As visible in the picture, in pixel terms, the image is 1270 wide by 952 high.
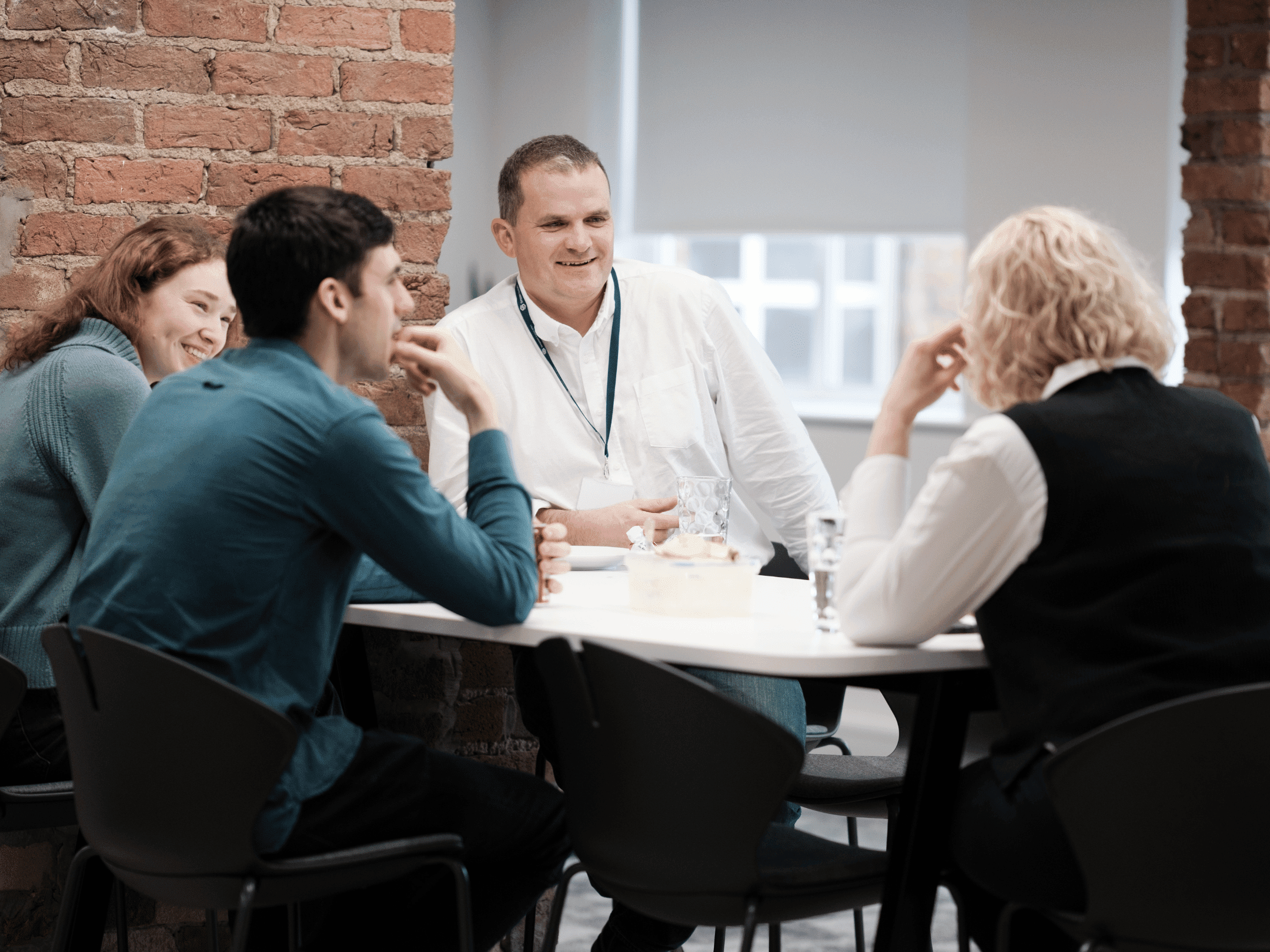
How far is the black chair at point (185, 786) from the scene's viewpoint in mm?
1531

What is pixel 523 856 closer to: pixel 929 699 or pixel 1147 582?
pixel 929 699

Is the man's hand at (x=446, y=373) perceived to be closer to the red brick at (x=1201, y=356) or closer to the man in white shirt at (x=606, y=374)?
the man in white shirt at (x=606, y=374)

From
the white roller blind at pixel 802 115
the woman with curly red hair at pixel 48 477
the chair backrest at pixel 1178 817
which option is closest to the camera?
the chair backrest at pixel 1178 817

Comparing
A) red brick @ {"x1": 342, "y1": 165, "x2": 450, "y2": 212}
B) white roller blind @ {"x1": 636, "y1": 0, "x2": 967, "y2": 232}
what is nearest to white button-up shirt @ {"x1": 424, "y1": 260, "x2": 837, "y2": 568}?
red brick @ {"x1": 342, "y1": 165, "x2": 450, "y2": 212}

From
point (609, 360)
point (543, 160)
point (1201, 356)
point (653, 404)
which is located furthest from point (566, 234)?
point (1201, 356)

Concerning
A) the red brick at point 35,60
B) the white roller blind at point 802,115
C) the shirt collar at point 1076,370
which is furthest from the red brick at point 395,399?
the white roller blind at point 802,115

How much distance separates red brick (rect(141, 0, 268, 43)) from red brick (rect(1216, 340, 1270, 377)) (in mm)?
2378

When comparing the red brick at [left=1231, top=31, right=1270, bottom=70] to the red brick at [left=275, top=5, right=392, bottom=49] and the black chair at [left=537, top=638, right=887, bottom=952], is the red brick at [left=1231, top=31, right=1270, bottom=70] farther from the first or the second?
the black chair at [left=537, top=638, right=887, bottom=952]

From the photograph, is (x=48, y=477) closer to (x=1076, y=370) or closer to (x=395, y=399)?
(x=395, y=399)

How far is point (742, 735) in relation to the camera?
59.8 inches

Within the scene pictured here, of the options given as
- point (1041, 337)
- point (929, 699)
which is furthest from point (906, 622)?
point (1041, 337)

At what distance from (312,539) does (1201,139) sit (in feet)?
8.57

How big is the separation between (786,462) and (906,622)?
51.4 inches

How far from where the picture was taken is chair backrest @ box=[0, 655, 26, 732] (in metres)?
1.80
